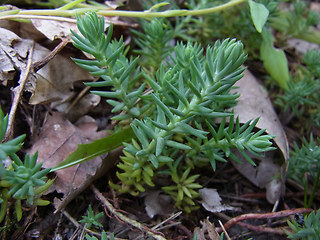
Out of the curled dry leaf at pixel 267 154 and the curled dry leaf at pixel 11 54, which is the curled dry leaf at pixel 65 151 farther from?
the curled dry leaf at pixel 267 154

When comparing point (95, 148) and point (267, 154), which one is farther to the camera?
point (267, 154)

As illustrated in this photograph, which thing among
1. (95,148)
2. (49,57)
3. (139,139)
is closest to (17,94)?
(49,57)

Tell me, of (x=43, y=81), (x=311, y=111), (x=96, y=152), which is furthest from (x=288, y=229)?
(x=43, y=81)

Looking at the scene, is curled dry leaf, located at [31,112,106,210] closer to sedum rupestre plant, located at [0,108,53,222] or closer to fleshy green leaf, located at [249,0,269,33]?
sedum rupestre plant, located at [0,108,53,222]

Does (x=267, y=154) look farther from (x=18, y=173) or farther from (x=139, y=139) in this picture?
(x=18, y=173)

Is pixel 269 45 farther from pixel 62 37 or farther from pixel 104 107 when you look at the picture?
pixel 62 37

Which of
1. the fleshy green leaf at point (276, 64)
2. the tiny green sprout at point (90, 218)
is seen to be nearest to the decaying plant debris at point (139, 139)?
the tiny green sprout at point (90, 218)
